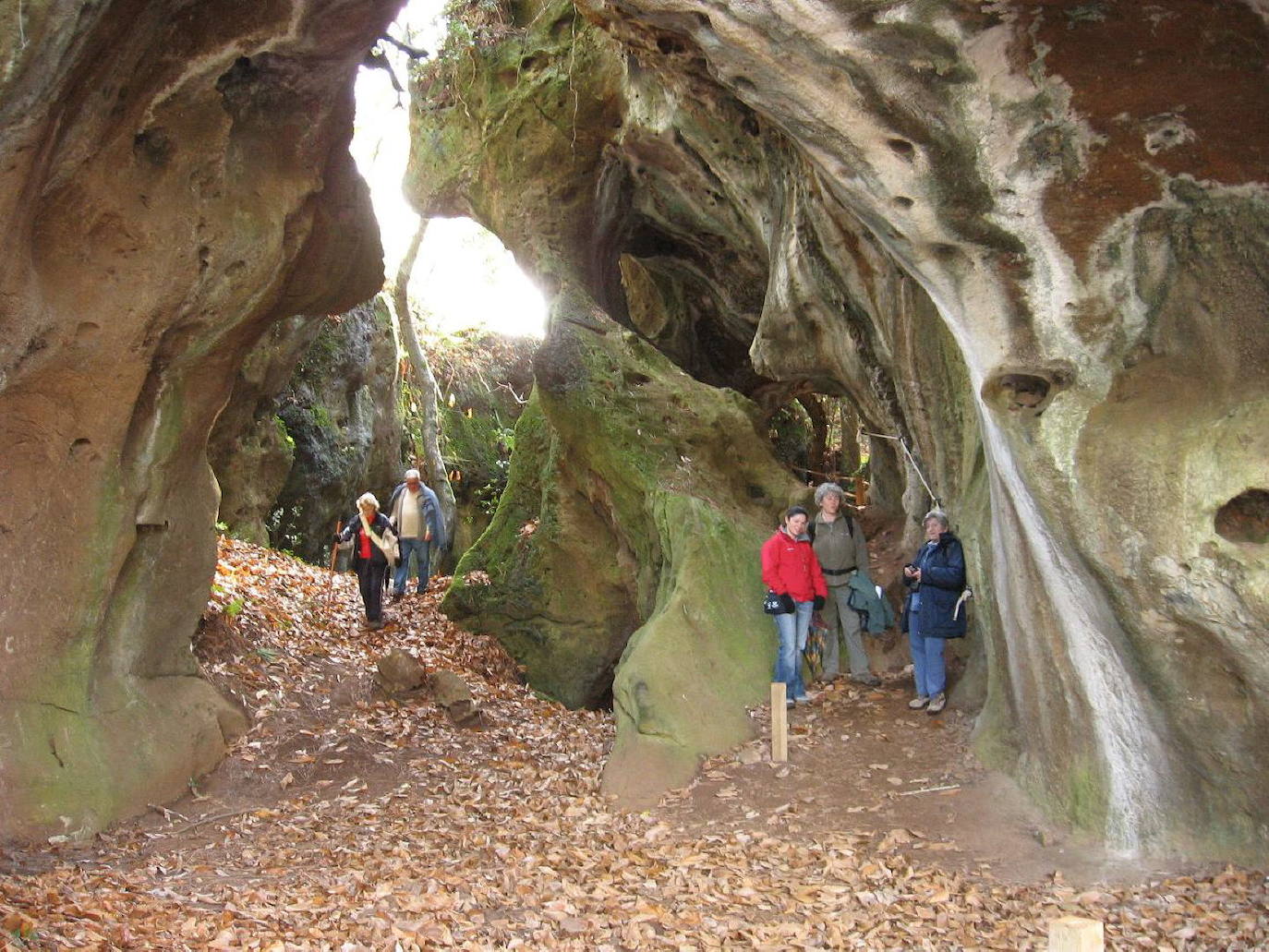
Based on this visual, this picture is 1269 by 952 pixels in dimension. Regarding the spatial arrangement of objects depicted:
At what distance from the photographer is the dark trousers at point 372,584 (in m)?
11.8

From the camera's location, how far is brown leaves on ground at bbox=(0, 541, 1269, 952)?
5.05 metres

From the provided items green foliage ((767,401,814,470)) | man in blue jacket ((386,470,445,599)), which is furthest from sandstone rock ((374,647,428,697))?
green foliage ((767,401,814,470))

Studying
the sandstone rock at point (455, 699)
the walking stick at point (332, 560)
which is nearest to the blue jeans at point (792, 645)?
the sandstone rock at point (455, 699)

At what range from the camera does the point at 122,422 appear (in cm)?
765

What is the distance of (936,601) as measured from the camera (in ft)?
26.1

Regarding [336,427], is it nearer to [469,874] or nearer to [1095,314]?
[469,874]

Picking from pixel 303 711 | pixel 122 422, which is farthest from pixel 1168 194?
pixel 303 711

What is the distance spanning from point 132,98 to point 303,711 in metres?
5.40

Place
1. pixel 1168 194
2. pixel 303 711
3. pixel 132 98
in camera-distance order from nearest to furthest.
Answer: pixel 1168 194, pixel 132 98, pixel 303 711

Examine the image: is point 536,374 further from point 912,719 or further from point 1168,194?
point 1168,194

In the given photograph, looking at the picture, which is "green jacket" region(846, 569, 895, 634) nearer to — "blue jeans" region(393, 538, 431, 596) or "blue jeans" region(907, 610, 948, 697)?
"blue jeans" region(907, 610, 948, 697)

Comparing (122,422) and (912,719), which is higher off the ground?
(122,422)

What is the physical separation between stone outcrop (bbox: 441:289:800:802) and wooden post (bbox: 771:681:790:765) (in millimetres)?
552

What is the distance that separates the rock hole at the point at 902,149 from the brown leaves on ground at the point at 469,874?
4.06 m
